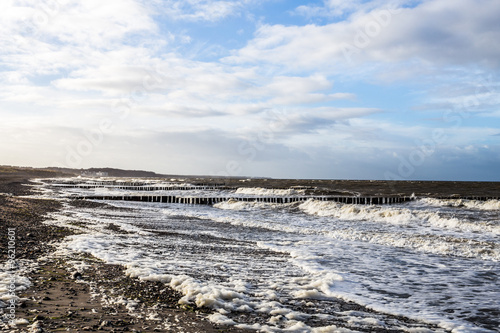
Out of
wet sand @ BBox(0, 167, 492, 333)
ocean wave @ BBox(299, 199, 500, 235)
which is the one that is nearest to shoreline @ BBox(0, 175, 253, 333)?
wet sand @ BBox(0, 167, 492, 333)

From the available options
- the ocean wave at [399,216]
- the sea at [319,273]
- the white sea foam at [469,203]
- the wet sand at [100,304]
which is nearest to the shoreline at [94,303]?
the wet sand at [100,304]

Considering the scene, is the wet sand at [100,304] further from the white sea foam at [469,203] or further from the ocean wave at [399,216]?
the white sea foam at [469,203]

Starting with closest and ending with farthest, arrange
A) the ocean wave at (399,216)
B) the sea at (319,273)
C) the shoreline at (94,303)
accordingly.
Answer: the shoreline at (94,303) → the sea at (319,273) → the ocean wave at (399,216)

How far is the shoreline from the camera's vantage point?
198 inches

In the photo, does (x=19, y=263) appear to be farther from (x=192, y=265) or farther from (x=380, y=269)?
(x=380, y=269)

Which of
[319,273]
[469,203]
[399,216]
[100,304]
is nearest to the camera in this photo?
[100,304]

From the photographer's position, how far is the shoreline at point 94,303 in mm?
5027

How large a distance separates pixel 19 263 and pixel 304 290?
635cm

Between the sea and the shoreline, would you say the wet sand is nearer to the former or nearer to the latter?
the shoreline

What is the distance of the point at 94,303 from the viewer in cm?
597

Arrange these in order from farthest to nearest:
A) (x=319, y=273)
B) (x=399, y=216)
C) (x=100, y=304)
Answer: (x=399, y=216) < (x=319, y=273) < (x=100, y=304)

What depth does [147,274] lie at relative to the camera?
8.04 meters

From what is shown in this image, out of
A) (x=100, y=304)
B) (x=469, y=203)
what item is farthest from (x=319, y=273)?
(x=469, y=203)

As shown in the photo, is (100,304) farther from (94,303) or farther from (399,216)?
(399,216)
